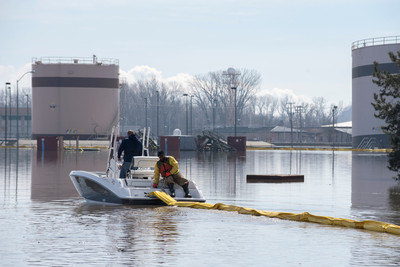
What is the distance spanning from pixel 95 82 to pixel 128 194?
86754 mm

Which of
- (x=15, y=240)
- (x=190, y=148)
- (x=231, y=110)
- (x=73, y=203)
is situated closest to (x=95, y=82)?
(x=190, y=148)

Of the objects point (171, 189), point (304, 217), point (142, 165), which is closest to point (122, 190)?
point (171, 189)

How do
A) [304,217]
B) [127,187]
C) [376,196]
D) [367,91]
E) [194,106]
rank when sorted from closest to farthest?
[304,217] < [127,187] < [376,196] < [367,91] < [194,106]

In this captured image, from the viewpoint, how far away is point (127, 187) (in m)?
19.6

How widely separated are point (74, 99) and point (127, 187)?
282ft

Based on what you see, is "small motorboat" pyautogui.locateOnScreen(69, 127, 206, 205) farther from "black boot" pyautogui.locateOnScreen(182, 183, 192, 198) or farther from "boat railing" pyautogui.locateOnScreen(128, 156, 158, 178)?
"black boot" pyautogui.locateOnScreen(182, 183, 192, 198)

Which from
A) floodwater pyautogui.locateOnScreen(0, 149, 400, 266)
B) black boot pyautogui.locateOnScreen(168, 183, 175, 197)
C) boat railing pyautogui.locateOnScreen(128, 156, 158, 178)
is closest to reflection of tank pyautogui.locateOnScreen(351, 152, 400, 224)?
floodwater pyautogui.locateOnScreen(0, 149, 400, 266)

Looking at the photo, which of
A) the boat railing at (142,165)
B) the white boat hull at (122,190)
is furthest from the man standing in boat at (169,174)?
the boat railing at (142,165)

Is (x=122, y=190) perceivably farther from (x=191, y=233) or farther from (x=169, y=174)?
(x=191, y=233)

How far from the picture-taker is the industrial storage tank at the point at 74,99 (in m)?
104

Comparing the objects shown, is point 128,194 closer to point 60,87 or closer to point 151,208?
point 151,208

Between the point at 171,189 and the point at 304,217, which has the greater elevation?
the point at 171,189

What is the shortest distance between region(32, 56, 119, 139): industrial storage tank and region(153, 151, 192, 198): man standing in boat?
83839 millimetres

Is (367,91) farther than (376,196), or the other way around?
(367,91)
